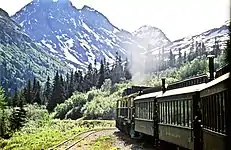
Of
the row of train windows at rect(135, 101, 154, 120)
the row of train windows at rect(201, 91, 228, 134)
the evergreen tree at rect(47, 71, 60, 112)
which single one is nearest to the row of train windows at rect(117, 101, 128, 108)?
the row of train windows at rect(135, 101, 154, 120)

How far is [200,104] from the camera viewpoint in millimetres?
11688

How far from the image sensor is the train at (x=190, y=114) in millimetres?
7921

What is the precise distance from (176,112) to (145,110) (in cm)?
771

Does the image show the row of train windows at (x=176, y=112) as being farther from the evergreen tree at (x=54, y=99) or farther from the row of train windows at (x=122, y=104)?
the evergreen tree at (x=54, y=99)

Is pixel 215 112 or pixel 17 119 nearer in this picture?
pixel 215 112

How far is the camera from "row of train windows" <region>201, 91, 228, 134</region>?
7324 mm

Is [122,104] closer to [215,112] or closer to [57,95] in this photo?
[215,112]

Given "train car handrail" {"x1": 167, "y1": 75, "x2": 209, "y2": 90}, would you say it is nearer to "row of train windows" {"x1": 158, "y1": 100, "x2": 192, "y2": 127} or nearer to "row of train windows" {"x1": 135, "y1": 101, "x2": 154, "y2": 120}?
"row of train windows" {"x1": 158, "y1": 100, "x2": 192, "y2": 127}

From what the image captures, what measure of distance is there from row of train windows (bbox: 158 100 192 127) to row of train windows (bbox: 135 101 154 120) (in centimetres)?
215

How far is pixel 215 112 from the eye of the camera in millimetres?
8484

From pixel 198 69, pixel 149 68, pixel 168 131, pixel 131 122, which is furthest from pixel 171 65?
pixel 168 131

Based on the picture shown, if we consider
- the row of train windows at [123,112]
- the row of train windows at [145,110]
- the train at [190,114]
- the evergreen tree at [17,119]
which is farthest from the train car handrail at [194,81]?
the evergreen tree at [17,119]

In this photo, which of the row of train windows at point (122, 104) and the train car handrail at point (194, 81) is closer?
the train car handrail at point (194, 81)

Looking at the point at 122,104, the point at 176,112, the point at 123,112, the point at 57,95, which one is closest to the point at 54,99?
the point at 57,95
